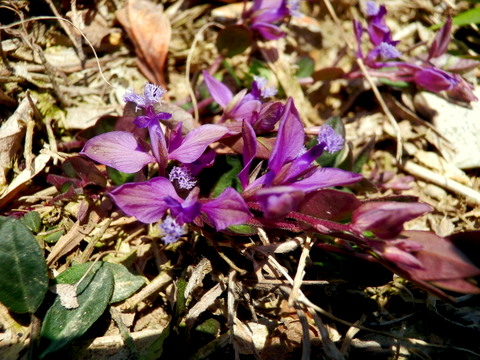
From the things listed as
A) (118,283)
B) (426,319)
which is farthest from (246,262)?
(426,319)

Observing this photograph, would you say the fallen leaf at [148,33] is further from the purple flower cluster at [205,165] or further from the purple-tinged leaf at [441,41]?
the purple-tinged leaf at [441,41]

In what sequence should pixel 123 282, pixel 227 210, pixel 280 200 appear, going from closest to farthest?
pixel 280 200, pixel 227 210, pixel 123 282

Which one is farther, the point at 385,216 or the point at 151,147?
the point at 151,147

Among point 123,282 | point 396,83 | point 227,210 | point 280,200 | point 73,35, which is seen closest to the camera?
point 280,200

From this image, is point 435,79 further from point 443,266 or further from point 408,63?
point 443,266

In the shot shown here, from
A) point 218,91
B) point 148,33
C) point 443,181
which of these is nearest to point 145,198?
point 218,91

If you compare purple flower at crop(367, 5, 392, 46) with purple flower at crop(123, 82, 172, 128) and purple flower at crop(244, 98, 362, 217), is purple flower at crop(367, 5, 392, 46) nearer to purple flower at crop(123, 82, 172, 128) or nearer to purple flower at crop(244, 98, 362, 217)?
purple flower at crop(244, 98, 362, 217)

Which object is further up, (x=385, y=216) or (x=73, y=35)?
(x=73, y=35)

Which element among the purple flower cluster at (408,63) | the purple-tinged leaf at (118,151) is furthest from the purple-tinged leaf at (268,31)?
the purple-tinged leaf at (118,151)
